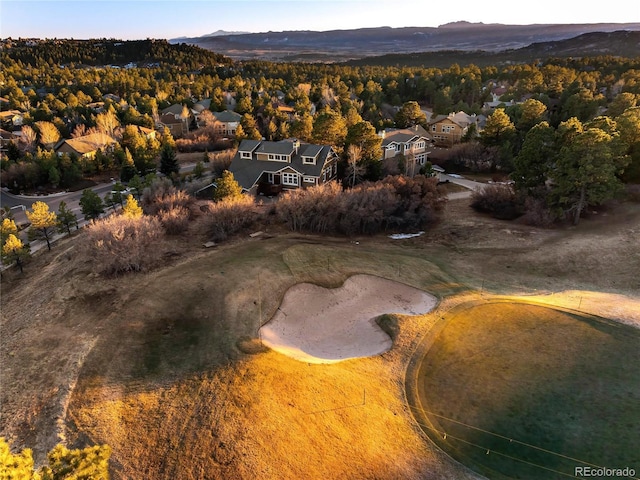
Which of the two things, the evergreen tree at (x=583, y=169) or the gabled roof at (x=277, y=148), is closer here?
the evergreen tree at (x=583, y=169)

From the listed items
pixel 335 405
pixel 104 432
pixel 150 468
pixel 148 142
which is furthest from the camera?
pixel 148 142

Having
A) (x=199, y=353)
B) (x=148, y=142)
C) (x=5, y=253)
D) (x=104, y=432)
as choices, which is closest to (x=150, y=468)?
(x=104, y=432)

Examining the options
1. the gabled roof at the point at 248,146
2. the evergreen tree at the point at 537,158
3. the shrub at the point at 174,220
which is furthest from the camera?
the gabled roof at the point at 248,146

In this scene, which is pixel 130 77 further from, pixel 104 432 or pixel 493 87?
pixel 104 432

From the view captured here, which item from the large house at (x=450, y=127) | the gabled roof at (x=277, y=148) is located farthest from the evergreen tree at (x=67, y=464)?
the large house at (x=450, y=127)

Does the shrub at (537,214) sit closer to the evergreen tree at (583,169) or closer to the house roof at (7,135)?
the evergreen tree at (583,169)

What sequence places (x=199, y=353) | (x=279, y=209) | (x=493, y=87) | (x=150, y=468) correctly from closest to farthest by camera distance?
(x=150, y=468) < (x=199, y=353) < (x=279, y=209) < (x=493, y=87)
